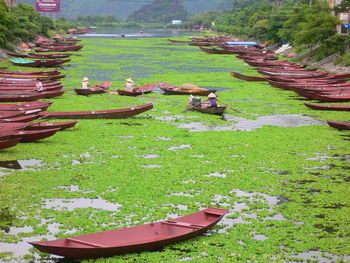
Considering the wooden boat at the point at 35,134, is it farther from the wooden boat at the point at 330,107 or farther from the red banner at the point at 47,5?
the red banner at the point at 47,5

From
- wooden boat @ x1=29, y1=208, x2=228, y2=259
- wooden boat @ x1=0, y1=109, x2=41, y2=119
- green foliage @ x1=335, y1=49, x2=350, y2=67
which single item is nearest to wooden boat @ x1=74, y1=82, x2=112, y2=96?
wooden boat @ x1=0, y1=109, x2=41, y2=119

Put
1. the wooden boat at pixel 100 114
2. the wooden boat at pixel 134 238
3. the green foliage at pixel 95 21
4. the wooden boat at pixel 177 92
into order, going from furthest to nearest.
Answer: the green foliage at pixel 95 21 → the wooden boat at pixel 177 92 → the wooden boat at pixel 100 114 → the wooden boat at pixel 134 238

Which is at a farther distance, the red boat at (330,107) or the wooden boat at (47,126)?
the red boat at (330,107)

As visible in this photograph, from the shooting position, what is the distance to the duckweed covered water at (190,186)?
9859 mm

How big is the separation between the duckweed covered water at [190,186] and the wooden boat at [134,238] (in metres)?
0.20

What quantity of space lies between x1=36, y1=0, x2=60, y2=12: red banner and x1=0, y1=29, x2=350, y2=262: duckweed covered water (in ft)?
245

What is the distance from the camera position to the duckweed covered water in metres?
9.86

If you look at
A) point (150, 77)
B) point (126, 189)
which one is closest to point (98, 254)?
point (126, 189)

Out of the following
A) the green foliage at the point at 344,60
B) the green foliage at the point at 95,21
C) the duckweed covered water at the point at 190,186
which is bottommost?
the duckweed covered water at the point at 190,186

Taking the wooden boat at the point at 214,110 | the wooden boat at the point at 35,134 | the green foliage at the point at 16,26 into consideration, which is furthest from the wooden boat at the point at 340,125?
the green foliage at the point at 16,26

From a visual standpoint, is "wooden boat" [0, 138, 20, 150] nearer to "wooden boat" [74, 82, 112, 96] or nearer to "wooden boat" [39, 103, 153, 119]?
"wooden boat" [39, 103, 153, 119]

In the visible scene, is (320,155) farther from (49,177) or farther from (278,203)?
(49,177)

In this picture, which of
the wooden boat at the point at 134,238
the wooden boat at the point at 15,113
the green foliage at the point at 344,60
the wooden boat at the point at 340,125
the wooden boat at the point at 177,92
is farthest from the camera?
the green foliage at the point at 344,60

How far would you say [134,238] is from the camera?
31.7ft
